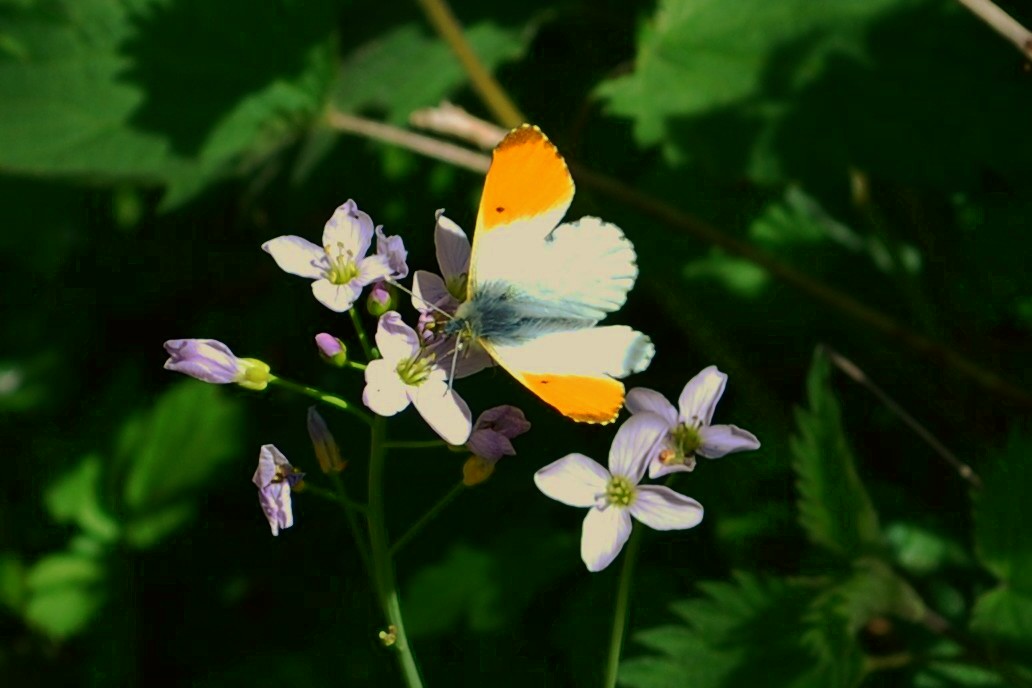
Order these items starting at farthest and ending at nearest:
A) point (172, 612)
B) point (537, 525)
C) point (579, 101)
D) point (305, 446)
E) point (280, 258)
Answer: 1. point (579, 101)
2. point (172, 612)
3. point (305, 446)
4. point (537, 525)
5. point (280, 258)

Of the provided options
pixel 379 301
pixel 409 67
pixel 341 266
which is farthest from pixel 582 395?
→ pixel 409 67

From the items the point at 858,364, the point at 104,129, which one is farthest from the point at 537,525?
the point at 104,129

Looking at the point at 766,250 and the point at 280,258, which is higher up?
the point at 280,258

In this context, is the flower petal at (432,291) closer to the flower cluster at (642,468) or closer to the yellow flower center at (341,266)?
the yellow flower center at (341,266)

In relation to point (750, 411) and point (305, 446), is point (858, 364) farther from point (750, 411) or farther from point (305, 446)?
point (305, 446)

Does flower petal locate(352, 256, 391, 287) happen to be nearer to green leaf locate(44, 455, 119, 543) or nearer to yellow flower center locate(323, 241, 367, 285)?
yellow flower center locate(323, 241, 367, 285)

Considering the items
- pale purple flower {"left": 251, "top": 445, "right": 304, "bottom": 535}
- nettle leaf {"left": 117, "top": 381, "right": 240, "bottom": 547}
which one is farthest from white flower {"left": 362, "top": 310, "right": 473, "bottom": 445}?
nettle leaf {"left": 117, "top": 381, "right": 240, "bottom": 547}

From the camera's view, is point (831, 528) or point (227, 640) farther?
point (227, 640)
